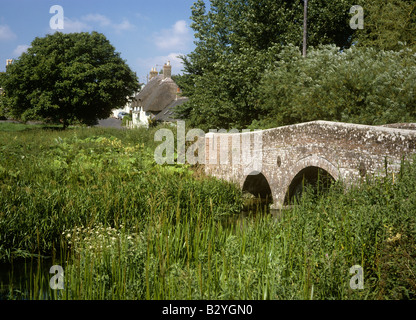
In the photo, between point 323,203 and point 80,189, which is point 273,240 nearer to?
point 323,203

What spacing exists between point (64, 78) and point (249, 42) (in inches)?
660

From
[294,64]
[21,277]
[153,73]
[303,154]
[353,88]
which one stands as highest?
[153,73]

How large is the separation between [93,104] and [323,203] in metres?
29.1

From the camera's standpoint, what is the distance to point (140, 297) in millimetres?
3652

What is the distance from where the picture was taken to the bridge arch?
7773 millimetres

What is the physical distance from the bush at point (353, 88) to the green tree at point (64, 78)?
64.5ft

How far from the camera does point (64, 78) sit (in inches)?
1187

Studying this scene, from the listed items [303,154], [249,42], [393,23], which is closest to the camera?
[303,154]

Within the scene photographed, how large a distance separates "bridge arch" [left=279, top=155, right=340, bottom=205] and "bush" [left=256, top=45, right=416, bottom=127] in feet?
9.34

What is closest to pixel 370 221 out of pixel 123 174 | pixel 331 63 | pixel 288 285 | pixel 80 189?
pixel 288 285

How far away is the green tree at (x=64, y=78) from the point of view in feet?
96.9

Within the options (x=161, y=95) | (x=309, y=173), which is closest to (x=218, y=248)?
(x=309, y=173)

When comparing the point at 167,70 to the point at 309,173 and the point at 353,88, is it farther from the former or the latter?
the point at 309,173

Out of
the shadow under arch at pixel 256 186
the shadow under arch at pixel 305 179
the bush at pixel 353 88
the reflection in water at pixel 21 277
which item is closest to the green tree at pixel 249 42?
the bush at pixel 353 88
